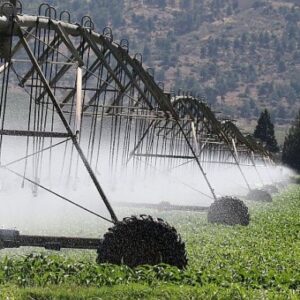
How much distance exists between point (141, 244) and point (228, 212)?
12.0m

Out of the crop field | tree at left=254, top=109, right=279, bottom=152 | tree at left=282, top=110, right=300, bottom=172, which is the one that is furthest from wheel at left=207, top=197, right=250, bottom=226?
tree at left=254, top=109, right=279, bottom=152

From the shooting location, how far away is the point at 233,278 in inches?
487

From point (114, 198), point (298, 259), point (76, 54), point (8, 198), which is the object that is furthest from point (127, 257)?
point (114, 198)

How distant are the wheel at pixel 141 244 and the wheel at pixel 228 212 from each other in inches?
459

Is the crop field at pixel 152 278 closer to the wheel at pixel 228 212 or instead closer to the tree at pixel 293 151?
the wheel at pixel 228 212

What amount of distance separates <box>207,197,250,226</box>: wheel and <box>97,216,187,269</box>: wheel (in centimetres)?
1165

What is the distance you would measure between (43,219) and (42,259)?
32.8 ft

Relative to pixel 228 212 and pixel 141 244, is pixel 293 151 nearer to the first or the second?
pixel 228 212

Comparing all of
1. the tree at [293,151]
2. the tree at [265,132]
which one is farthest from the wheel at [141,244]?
the tree at [265,132]

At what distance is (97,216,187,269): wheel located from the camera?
12.9m

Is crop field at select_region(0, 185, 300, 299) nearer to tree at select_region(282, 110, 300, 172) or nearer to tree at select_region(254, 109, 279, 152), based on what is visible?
tree at select_region(282, 110, 300, 172)

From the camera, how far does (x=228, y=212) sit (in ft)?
81.3

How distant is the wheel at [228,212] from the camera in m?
24.6

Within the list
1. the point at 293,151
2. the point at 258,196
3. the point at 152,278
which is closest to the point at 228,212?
the point at 152,278
